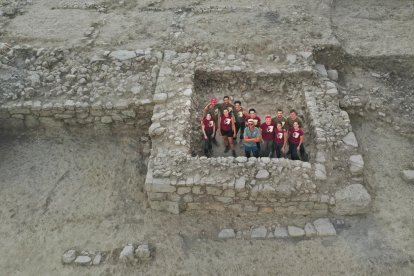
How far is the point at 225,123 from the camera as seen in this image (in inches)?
351

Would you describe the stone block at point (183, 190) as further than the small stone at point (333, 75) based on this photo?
No

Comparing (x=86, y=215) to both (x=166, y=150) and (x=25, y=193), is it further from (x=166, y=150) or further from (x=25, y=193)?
(x=166, y=150)

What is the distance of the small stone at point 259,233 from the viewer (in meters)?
7.96

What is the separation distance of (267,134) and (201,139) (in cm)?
190

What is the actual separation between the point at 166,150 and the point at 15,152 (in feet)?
15.1

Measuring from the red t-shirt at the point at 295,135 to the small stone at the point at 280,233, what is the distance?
1974 mm

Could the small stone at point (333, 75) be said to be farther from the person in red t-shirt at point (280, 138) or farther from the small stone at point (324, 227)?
the small stone at point (324, 227)

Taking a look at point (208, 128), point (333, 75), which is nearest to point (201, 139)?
point (208, 128)

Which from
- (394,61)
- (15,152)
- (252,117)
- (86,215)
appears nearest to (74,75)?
(15,152)

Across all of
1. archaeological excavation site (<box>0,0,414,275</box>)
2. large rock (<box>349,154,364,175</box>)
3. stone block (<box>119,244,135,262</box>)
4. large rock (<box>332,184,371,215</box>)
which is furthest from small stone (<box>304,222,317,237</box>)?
stone block (<box>119,244,135,262</box>)

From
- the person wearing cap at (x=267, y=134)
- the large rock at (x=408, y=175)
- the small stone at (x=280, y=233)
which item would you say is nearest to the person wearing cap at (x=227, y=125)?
the person wearing cap at (x=267, y=134)

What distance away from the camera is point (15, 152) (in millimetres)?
10266

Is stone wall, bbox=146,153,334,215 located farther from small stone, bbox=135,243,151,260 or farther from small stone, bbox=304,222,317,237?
small stone, bbox=135,243,151,260

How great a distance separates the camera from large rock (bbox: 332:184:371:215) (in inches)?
313
